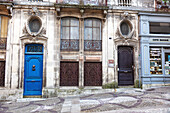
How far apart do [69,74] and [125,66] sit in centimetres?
357

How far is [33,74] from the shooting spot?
8.21 metres

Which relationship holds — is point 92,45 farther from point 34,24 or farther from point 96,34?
point 34,24

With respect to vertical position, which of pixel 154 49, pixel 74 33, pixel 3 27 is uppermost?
pixel 3 27

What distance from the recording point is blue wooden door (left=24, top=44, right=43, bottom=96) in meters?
8.12

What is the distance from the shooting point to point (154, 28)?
923 cm

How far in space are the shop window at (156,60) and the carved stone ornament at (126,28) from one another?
178 centimetres

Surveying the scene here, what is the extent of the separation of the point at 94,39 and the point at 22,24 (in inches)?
174

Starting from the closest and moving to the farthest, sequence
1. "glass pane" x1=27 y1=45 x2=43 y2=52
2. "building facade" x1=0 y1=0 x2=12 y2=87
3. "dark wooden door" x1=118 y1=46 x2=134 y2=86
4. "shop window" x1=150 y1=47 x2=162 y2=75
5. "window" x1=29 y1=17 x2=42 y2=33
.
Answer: "building facade" x1=0 y1=0 x2=12 y2=87
"glass pane" x1=27 y1=45 x2=43 y2=52
"window" x1=29 y1=17 x2=42 y2=33
"dark wooden door" x1=118 y1=46 x2=134 y2=86
"shop window" x1=150 y1=47 x2=162 y2=75

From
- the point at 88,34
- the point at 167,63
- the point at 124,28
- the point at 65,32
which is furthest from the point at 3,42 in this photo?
the point at 167,63

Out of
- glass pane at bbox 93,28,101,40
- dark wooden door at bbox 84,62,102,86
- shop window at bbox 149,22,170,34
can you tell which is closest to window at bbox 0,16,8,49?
dark wooden door at bbox 84,62,102,86

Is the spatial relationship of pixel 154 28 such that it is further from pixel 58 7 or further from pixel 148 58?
pixel 58 7

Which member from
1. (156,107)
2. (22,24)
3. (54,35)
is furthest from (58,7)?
(156,107)

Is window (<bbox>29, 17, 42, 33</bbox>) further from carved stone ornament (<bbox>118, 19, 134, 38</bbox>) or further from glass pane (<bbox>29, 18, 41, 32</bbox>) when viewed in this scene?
carved stone ornament (<bbox>118, 19, 134, 38</bbox>)

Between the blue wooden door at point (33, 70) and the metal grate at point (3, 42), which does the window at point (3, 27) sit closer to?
the metal grate at point (3, 42)
